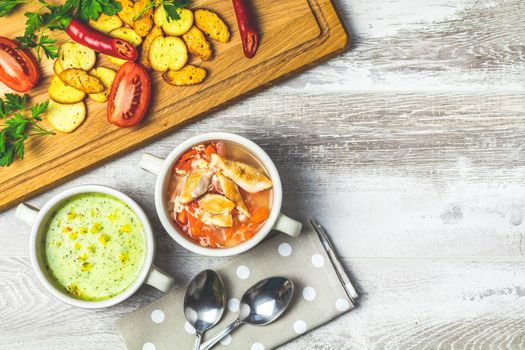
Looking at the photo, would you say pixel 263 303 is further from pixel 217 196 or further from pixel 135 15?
pixel 135 15

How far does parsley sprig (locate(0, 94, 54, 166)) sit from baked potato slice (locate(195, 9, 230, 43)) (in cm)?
38

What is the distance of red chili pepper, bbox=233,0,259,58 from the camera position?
4.81 ft

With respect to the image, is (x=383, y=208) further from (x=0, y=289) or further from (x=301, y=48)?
(x=0, y=289)

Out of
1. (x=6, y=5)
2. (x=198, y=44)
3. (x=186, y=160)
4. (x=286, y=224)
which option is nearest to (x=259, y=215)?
(x=286, y=224)

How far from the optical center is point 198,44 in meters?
1.48

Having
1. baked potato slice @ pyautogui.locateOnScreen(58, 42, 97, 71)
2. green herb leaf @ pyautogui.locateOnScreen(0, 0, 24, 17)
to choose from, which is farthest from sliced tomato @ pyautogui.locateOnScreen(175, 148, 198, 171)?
green herb leaf @ pyautogui.locateOnScreen(0, 0, 24, 17)

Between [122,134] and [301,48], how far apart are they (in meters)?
0.44

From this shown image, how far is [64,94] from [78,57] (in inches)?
3.5

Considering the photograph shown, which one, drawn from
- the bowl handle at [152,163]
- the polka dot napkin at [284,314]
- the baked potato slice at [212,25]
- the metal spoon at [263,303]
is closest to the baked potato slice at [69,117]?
the bowl handle at [152,163]

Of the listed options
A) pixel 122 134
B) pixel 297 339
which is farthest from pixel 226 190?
pixel 297 339

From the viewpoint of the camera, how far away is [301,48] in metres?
1.50

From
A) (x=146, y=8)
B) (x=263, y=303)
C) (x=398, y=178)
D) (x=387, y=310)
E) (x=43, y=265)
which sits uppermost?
(x=146, y=8)

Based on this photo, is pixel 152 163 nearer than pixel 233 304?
Yes

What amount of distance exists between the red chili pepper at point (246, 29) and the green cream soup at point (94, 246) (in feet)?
1.43
